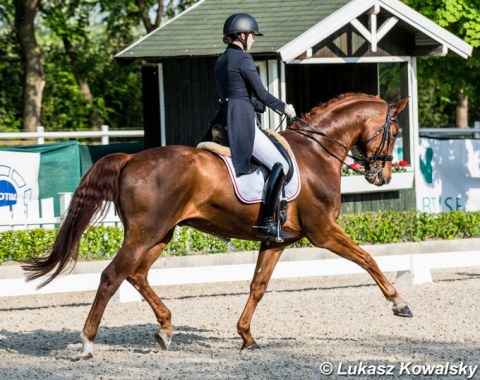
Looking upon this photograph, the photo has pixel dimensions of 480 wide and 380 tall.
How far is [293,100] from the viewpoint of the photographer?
2045cm

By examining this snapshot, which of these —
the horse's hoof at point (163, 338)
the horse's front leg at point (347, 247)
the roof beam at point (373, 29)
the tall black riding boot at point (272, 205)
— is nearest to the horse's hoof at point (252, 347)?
the horse's hoof at point (163, 338)

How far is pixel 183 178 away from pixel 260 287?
4.48 ft

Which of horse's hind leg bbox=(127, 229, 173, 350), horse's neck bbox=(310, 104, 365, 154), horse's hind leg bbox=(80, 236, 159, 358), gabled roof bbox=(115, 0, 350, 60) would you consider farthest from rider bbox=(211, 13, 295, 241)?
gabled roof bbox=(115, 0, 350, 60)

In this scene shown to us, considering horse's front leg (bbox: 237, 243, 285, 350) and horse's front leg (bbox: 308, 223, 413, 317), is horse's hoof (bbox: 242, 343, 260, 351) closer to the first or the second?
horse's front leg (bbox: 237, 243, 285, 350)

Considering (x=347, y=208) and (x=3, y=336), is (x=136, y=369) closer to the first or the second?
(x=3, y=336)

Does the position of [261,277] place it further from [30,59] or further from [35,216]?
[30,59]

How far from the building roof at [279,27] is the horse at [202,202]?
681 centimetres

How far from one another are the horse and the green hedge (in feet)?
16.7

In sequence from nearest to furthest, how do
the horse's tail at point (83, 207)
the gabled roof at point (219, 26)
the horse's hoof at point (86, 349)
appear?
the horse's hoof at point (86, 349) < the horse's tail at point (83, 207) < the gabled roof at point (219, 26)

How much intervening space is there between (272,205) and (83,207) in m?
1.64

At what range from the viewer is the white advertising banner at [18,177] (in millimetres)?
16781

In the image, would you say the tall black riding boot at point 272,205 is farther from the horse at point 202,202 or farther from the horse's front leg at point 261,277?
the horse's front leg at point 261,277

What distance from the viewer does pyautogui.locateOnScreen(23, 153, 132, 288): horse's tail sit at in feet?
29.8

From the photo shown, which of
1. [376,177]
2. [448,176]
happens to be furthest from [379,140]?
[448,176]
